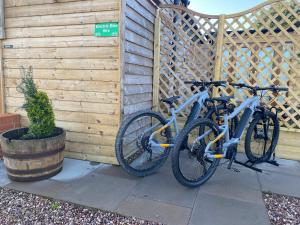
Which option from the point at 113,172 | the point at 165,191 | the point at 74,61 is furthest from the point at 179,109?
the point at 74,61

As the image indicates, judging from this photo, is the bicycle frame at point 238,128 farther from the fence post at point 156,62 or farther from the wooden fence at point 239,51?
the fence post at point 156,62

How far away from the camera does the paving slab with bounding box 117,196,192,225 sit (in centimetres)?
187

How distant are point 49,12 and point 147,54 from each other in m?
1.36

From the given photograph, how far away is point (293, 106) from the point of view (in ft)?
10.5

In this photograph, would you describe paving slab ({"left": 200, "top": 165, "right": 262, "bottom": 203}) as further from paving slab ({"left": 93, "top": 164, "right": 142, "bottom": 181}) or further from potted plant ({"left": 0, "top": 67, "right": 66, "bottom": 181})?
potted plant ({"left": 0, "top": 67, "right": 66, "bottom": 181})

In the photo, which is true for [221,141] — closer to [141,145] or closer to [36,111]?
[141,145]

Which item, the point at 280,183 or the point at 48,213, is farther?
the point at 280,183

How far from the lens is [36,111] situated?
2.46 metres

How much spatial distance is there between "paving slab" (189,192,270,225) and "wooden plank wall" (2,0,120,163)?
130 cm

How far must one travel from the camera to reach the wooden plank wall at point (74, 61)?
9.11 feet

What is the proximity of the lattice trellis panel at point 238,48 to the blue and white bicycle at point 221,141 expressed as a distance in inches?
14.9

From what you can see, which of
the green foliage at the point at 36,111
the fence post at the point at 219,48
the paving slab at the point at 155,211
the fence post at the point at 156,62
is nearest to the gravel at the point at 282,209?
the paving slab at the point at 155,211

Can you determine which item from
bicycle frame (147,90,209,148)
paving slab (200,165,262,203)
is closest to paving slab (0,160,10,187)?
bicycle frame (147,90,209,148)

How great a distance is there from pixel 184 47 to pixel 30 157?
2.55m
